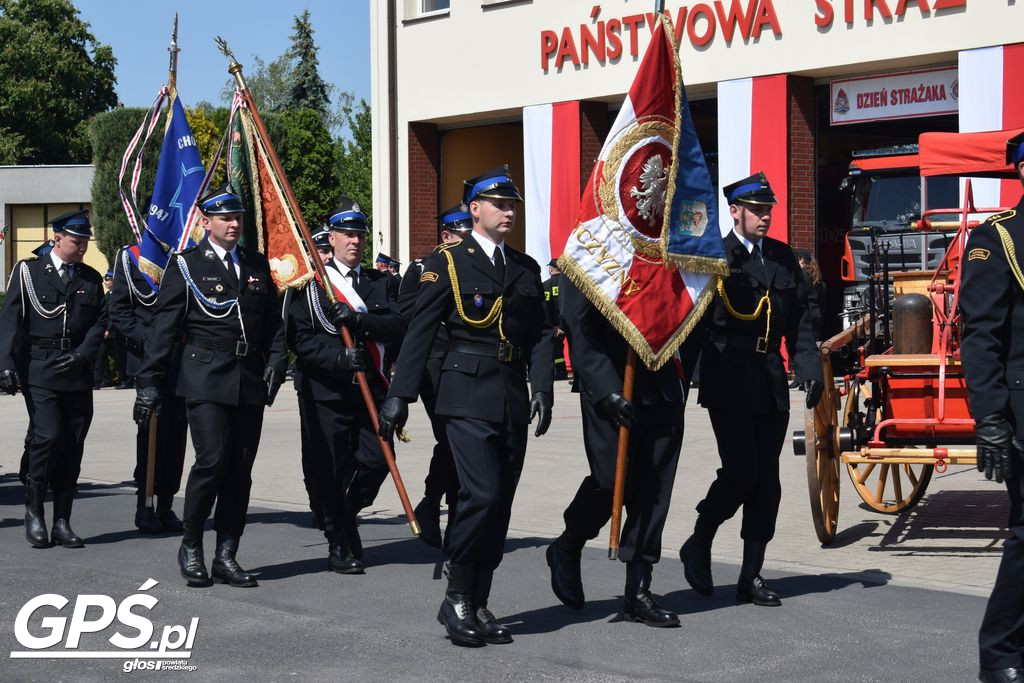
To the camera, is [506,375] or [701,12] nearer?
[506,375]

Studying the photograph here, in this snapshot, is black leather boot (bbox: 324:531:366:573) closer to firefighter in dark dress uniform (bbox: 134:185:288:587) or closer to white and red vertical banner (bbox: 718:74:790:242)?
firefighter in dark dress uniform (bbox: 134:185:288:587)

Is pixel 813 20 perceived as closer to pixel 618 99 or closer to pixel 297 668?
pixel 618 99

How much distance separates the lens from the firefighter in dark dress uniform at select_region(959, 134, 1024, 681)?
5.48m

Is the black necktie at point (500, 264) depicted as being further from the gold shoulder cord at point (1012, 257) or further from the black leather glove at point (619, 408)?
the gold shoulder cord at point (1012, 257)

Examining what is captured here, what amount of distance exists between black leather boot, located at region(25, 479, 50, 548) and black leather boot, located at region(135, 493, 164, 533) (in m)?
0.69

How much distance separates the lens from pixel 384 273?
944 cm

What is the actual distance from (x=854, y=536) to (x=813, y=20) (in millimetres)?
14165

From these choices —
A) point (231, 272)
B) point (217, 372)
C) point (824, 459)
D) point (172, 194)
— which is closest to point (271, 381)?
point (217, 372)

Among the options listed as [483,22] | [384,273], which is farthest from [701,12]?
[384,273]

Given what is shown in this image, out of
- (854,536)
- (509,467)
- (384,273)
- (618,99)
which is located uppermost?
(618,99)

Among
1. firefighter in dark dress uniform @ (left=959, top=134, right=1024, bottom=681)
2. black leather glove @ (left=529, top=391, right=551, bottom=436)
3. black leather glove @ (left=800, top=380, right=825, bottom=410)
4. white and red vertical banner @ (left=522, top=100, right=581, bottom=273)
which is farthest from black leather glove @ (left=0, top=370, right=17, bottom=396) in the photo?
white and red vertical banner @ (left=522, top=100, right=581, bottom=273)

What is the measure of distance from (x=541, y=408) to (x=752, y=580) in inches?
50.4

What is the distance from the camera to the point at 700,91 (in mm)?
24562

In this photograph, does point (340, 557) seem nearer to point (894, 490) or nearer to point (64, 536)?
point (64, 536)
